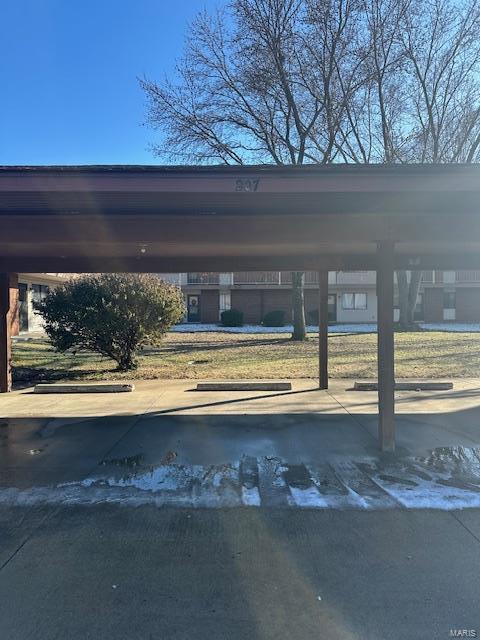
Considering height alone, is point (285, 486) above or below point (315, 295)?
below

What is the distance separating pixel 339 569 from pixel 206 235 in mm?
4207

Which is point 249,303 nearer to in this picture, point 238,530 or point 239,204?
point 239,204

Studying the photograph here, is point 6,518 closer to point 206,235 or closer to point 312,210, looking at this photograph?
point 206,235

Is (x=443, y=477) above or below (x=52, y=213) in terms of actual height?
below

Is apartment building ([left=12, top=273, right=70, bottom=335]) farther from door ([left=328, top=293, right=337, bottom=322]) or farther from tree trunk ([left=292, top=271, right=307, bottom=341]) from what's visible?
door ([left=328, top=293, right=337, bottom=322])

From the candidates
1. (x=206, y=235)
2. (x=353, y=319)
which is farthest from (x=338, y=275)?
(x=206, y=235)

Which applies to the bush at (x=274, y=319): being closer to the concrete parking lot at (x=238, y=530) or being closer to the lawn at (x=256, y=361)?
the lawn at (x=256, y=361)

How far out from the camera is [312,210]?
5.88m

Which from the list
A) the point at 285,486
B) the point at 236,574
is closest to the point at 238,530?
the point at 236,574

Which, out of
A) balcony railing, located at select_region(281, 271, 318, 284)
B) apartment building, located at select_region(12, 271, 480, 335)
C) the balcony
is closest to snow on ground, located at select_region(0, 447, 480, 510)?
apartment building, located at select_region(12, 271, 480, 335)

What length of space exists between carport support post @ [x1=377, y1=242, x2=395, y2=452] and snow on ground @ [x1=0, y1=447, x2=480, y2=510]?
1.56 feet

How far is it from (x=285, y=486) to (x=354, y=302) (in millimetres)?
36794

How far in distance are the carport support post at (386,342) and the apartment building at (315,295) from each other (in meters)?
31.2

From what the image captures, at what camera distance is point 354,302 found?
133ft
